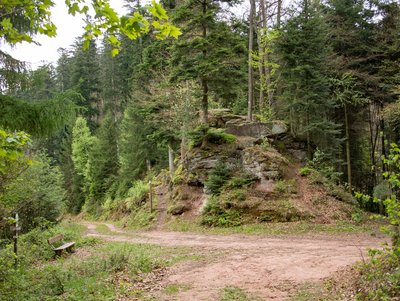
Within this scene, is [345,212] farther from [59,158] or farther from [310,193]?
[59,158]

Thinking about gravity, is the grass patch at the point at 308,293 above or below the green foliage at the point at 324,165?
below

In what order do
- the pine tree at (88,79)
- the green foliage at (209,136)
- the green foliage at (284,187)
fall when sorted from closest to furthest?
the green foliage at (284,187) → the green foliage at (209,136) → the pine tree at (88,79)

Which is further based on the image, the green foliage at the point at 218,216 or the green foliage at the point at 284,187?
the green foliage at the point at 284,187

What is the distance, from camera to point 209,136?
19844mm

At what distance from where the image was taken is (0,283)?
6.21 m

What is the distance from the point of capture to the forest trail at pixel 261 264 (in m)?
7.37

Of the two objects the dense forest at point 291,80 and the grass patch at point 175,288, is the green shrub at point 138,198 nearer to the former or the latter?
the dense forest at point 291,80

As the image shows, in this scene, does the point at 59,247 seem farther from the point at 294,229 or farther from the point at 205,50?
the point at 205,50

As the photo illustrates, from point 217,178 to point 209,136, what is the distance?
9.54 feet

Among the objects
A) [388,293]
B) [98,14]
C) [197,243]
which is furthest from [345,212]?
[98,14]

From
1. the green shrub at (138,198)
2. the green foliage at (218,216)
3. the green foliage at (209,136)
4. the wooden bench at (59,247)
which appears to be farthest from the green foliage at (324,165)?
the wooden bench at (59,247)

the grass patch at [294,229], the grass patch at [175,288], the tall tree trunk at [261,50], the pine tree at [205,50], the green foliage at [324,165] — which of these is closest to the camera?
the grass patch at [175,288]

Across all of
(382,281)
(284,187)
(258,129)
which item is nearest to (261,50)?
(258,129)

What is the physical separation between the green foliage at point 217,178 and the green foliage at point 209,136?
5.37ft
